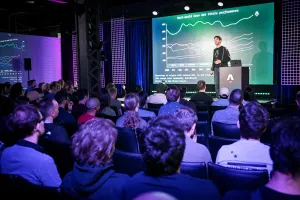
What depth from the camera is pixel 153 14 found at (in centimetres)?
1110

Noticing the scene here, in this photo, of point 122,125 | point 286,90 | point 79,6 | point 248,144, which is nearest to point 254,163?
point 248,144

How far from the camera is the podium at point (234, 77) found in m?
7.68

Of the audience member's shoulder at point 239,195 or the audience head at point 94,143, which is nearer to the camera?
the audience member's shoulder at point 239,195

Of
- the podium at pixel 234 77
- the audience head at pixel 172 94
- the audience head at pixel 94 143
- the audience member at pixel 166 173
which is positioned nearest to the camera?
the audience member at pixel 166 173

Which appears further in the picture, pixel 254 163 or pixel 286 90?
pixel 286 90

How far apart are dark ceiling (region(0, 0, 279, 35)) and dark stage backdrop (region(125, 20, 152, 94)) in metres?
1.15

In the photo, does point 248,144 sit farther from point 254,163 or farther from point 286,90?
point 286,90

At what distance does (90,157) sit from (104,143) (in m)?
0.12

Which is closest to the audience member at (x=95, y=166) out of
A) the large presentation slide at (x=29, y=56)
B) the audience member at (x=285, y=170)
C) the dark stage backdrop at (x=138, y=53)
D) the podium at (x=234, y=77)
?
the audience member at (x=285, y=170)

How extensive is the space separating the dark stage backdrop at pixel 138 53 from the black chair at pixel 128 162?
10159mm

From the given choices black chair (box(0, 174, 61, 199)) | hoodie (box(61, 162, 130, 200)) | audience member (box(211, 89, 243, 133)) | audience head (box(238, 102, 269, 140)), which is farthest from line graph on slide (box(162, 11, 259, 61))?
black chair (box(0, 174, 61, 199))

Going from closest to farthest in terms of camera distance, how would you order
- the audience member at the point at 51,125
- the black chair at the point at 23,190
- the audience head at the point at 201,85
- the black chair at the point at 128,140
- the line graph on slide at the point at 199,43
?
the black chair at the point at 23,190, the audience member at the point at 51,125, the black chair at the point at 128,140, the audience head at the point at 201,85, the line graph on slide at the point at 199,43

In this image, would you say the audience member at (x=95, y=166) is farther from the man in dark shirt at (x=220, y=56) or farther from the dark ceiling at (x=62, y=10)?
the man in dark shirt at (x=220, y=56)

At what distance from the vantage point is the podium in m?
7.68
